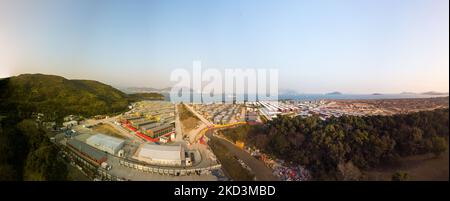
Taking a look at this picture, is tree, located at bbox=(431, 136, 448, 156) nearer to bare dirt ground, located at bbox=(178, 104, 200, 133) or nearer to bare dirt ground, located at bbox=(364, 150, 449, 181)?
bare dirt ground, located at bbox=(364, 150, 449, 181)

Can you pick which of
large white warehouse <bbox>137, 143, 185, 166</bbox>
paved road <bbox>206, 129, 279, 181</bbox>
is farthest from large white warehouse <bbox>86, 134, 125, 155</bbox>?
paved road <bbox>206, 129, 279, 181</bbox>

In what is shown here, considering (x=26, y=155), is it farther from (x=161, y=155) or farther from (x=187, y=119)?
(x=187, y=119)

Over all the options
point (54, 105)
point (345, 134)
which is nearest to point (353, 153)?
point (345, 134)

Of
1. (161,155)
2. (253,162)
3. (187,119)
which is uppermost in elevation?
(187,119)

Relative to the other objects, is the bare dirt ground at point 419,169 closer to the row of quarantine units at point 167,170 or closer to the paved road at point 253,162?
the paved road at point 253,162

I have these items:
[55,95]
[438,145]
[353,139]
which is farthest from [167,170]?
[438,145]
